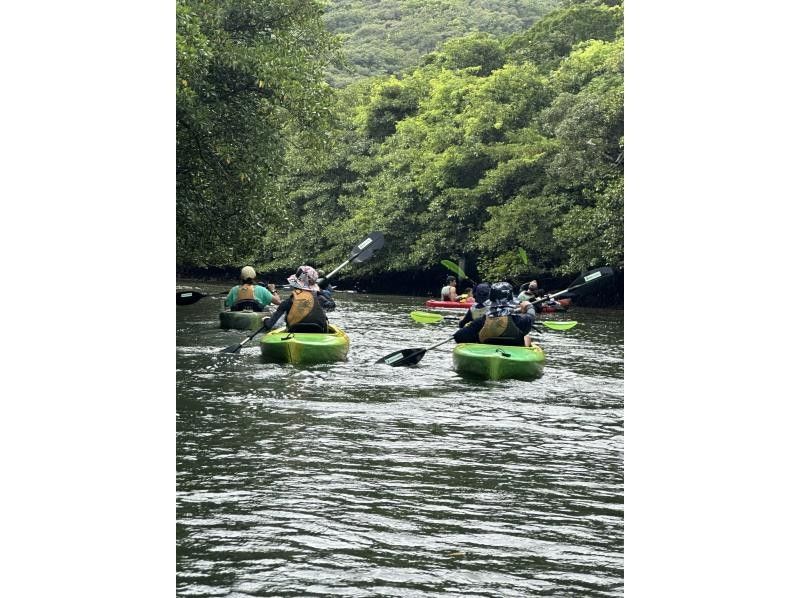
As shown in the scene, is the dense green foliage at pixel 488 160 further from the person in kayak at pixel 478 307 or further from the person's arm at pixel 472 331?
the person's arm at pixel 472 331

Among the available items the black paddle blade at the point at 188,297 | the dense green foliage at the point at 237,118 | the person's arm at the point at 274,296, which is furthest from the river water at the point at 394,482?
the black paddle blade at the point at 188,297

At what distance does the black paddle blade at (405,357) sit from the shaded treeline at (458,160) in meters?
3.17

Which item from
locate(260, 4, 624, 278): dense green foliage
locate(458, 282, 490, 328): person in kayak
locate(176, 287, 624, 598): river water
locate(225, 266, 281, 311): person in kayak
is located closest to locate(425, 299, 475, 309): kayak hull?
locate(260, 4, 624, 278): dense green foliage

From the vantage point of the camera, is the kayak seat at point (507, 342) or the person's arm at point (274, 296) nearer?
the kayak seat at point (507, 342)

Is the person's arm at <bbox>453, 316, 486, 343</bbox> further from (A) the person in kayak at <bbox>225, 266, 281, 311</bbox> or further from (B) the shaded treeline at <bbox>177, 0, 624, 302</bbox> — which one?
(A) the person in kayak at <bbox>225, 266, 281, 311</bbox>

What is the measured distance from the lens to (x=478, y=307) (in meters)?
12.2

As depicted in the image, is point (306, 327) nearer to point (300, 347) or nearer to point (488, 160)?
point (300, 347)

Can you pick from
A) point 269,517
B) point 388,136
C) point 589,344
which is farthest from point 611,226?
point 269,517

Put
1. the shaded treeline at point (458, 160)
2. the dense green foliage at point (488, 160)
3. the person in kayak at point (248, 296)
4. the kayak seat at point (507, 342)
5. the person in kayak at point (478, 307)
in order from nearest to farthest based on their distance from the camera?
the kayak seat at point (507, 342), the person in kayak at point (478, 307), the person in kayak at point (248, 296), the shaded treeline at point (458, 160), the dense green foliage at point (488, 160)

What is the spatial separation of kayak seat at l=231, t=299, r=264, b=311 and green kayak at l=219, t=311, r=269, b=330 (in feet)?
0.41

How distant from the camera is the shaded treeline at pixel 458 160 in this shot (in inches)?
609
